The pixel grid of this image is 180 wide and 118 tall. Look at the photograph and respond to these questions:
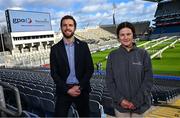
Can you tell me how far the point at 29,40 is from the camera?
59.8 metres

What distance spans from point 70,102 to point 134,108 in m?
0.96

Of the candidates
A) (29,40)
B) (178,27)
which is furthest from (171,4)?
(29,40)

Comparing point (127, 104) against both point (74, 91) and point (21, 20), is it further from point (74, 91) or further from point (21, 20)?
point (21, 20)

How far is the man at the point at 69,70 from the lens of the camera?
4.38 meters

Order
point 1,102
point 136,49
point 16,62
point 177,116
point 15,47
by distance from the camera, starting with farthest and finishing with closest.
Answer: point 15,47 < point 16,62 < point 177,116 < point 136,49 < point 1,102

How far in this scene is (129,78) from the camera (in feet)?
13.0

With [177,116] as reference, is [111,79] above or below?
above

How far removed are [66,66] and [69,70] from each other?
0.23 ft

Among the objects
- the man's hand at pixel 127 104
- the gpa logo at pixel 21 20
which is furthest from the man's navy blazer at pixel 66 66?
the gpa logo at pixel 21 20

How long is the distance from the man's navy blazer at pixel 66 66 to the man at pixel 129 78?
0.48m

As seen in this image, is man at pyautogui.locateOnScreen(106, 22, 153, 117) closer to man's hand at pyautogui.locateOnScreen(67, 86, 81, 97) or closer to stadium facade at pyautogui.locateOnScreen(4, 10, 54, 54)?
man's hand at pyautogui.locateOnScreen(67, 86, 81, 97)

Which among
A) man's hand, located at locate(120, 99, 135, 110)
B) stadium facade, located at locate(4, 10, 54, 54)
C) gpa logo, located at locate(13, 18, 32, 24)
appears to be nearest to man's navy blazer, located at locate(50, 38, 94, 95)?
man's hand, located at locate(120, 99, 135, 110)

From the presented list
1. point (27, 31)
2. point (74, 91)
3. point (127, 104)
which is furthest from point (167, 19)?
point (127, 104)

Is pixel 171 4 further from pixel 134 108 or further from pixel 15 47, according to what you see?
pixel 134 108
